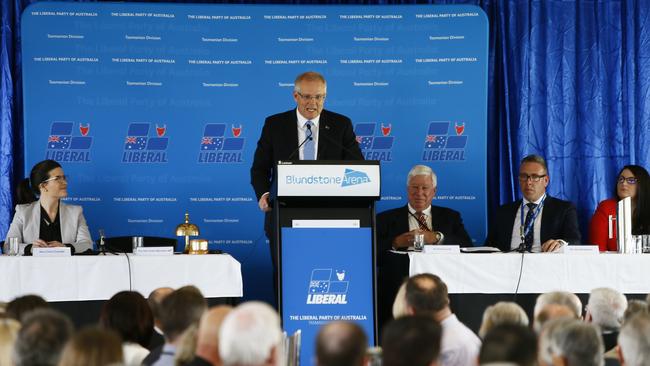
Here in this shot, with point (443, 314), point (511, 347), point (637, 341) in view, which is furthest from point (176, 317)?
point (637, 341)

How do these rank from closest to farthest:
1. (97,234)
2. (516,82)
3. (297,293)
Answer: (297,293) → (97,234) → (516,82)

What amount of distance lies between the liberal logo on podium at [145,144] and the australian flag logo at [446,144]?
7.16 feet

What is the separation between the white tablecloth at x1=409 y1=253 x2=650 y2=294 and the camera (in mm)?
6098

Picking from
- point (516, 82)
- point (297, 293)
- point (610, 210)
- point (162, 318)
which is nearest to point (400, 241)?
point (297, 293)

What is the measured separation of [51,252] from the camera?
6.14 metres

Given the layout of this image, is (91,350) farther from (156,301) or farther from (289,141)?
(289,141)

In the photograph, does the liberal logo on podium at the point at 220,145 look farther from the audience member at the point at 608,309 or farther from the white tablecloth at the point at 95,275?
the audience member at the point at 608,309

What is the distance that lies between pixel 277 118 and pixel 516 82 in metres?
3.00

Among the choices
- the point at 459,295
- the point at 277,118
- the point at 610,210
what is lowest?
the point at 459,295

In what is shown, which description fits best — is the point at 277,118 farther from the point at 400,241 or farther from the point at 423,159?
the point at 423,159

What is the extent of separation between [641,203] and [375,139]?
219 cm

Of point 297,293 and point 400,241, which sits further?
point 400,241

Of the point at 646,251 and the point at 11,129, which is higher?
the point at 11,129

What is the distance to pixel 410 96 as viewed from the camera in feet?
28.1
